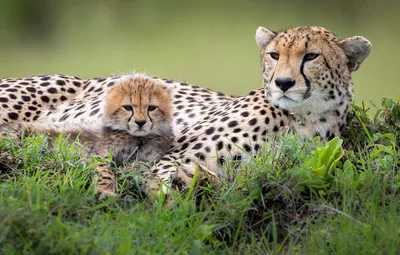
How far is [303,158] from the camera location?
3885mm

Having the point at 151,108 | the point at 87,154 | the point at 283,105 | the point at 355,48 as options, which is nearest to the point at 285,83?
the point at 283,105

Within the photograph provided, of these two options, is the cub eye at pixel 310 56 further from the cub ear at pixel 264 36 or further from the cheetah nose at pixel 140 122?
the cheetah nose at pixel 140 122

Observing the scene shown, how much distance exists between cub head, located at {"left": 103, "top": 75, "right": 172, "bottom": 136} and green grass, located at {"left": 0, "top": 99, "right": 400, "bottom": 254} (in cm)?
24

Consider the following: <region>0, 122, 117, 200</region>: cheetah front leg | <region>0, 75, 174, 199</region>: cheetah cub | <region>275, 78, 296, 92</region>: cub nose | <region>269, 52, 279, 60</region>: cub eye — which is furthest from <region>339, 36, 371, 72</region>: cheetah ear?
<region>0, 122, 117, 200</region>: cheetah front leg

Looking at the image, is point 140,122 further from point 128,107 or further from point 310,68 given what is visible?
point 310,68

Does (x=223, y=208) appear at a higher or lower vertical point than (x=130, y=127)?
lower

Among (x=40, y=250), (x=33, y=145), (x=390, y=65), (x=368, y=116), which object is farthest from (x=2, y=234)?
(x=390, y=65)

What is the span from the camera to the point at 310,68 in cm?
427

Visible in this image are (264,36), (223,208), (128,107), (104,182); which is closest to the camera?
(223,208)

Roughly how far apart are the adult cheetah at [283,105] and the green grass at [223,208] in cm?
23

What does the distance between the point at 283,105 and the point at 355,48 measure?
0.55 m

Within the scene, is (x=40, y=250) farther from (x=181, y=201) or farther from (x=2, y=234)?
(x=181, y=201)

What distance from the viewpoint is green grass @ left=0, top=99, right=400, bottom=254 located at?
3.12 metres

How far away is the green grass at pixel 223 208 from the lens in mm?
3117
